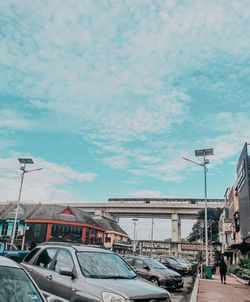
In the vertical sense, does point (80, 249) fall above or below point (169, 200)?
below

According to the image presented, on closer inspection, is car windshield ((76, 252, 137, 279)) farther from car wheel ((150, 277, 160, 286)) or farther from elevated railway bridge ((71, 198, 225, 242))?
elevated railway bridge ((71, 198, 225, 242))

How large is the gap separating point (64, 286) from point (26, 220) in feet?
158

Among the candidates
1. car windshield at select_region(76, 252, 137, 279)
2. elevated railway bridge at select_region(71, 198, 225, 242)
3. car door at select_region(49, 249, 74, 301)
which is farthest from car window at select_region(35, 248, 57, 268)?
elevated railway bridge at select_region(71, 198, 225, 242)

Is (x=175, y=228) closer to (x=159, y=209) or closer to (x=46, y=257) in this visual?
(x=159, y=209)

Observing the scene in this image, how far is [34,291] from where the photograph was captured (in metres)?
3.74

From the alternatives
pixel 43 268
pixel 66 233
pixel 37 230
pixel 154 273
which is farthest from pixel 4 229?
pixel 43 268

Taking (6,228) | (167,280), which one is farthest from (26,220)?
(167,280)

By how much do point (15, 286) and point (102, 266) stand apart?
96.9 inches

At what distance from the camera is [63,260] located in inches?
237

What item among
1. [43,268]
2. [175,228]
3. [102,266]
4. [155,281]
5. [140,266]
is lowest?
[155,281]

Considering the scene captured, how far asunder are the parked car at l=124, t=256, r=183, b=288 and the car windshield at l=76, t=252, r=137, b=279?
6373 millimetres

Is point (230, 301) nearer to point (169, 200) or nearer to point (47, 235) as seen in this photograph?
point (47, 235)

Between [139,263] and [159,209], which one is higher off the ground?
[159,209]

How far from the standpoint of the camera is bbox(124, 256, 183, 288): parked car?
12.7 meters
